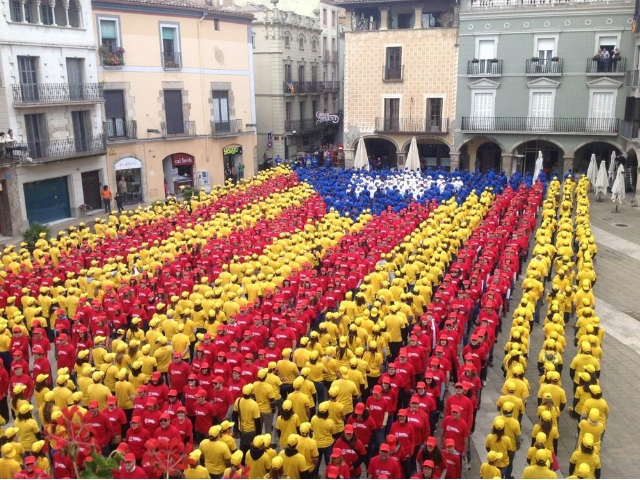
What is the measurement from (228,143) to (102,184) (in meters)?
8.76

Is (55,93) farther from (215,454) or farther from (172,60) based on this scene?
(215,454)

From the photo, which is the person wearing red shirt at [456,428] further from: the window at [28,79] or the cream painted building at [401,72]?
the cream painted building at [401,72]

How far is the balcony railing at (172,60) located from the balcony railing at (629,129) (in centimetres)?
2410

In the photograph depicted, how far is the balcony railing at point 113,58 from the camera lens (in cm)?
3177

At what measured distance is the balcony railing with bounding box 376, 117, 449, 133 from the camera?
38906 millimetres

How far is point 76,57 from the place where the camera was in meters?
30.1

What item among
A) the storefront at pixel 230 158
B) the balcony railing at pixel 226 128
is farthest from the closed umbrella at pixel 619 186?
the storefront at pixel 230 158

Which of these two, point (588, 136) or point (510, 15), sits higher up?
point (510, 15)

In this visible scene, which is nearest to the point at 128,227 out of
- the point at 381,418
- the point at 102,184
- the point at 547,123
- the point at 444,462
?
the point at 102,184

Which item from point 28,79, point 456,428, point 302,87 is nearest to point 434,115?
point 302,87

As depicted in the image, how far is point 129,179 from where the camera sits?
112 feet

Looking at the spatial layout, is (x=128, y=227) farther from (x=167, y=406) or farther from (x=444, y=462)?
(x=444, y=462)

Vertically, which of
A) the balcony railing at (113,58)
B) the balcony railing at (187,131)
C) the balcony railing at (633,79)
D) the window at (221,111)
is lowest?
the balcony railing at (187,131)

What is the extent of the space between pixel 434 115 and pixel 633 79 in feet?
36.5
